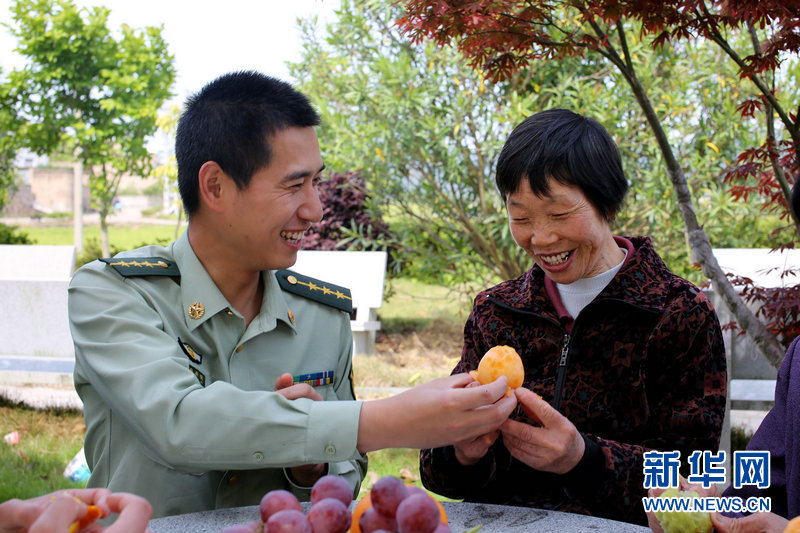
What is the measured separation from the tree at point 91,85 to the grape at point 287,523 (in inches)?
509

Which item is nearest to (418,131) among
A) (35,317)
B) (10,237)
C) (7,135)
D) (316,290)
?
(35,317)

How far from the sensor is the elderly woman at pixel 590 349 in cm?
191

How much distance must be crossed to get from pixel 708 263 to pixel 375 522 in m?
2.76

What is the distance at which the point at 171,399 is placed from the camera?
1564 mm

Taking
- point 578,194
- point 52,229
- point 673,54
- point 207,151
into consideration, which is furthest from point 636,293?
point 52,229

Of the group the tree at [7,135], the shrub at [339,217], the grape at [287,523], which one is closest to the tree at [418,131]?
the shrub at [339,217]

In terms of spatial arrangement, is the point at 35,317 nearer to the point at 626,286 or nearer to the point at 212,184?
the point at 212,184

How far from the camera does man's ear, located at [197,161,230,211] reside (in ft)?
6.30

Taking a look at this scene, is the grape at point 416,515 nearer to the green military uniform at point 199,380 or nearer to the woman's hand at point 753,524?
the green military uniform at point 199,380

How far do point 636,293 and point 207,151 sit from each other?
124 centimetres

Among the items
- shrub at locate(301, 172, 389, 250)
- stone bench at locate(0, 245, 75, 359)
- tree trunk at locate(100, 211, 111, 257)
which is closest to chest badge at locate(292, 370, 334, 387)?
stone bench at locate(0, 245, 75, 359)

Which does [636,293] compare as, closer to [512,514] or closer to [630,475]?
[630,475]

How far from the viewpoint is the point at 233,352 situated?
80.0 inches

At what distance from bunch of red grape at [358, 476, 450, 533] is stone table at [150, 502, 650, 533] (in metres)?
0.46
